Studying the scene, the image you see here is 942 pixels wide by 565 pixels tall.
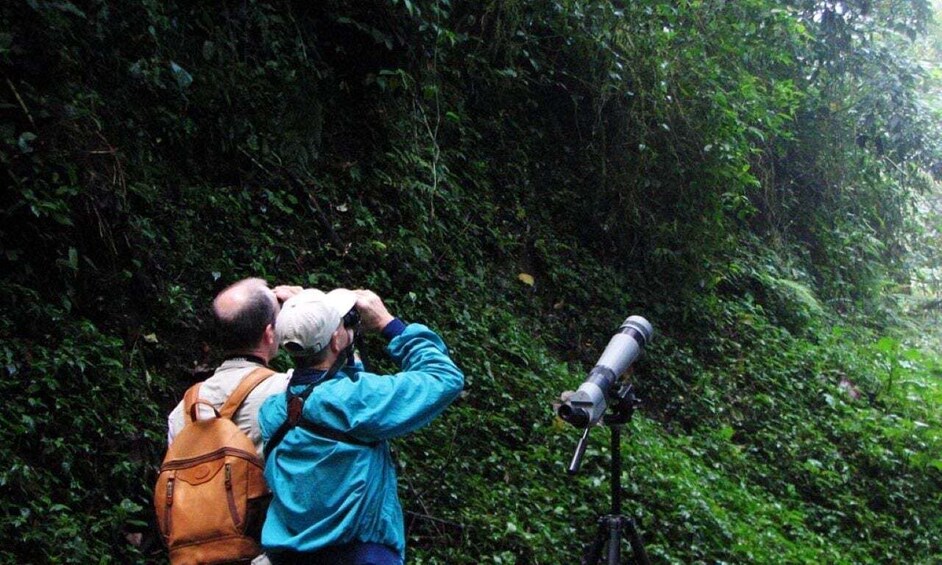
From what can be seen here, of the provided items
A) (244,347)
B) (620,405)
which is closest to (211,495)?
(244,347)

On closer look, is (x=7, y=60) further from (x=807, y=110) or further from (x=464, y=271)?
(x=807, y=110)

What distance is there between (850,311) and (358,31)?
811 centimetres

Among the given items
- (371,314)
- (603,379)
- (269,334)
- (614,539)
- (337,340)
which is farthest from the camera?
(614,539)

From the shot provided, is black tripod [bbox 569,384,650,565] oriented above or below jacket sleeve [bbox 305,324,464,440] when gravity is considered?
below

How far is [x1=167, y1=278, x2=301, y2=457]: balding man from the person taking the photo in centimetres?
285

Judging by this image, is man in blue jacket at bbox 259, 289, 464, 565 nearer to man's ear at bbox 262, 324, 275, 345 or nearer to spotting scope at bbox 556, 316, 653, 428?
man's ear at bbox 262, 324, 275, 345

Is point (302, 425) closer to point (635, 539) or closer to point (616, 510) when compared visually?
point (616, 510)

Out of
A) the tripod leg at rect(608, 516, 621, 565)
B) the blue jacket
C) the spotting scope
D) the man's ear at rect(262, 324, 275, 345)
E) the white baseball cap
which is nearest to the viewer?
the blue jacket

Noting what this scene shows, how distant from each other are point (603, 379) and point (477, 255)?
3.85 m

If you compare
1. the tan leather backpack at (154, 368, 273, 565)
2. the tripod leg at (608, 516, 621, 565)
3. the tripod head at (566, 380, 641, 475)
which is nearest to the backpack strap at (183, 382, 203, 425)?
the tan leather backpack at (154, 368, 273, 565)

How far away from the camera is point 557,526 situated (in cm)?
523

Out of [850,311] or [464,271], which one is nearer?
[464,271]

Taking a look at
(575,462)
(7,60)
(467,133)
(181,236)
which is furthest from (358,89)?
(575,462)

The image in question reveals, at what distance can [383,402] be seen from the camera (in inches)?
101
